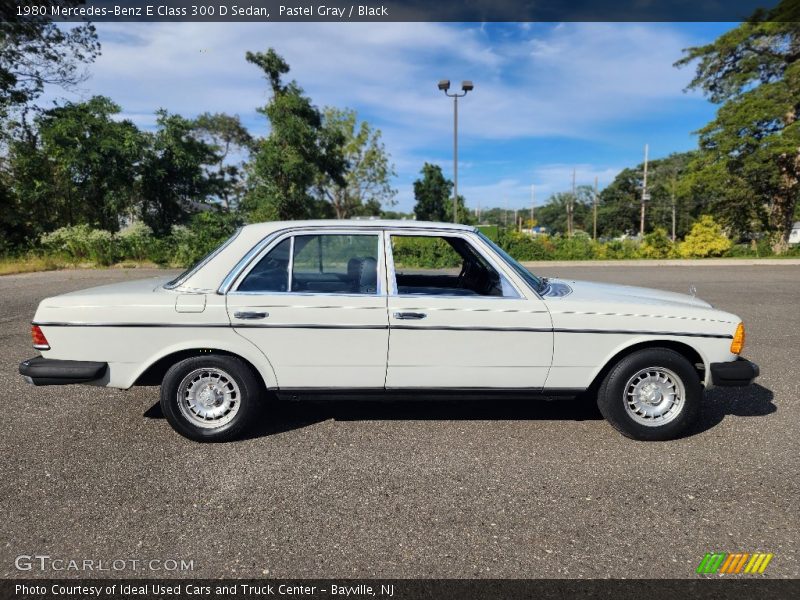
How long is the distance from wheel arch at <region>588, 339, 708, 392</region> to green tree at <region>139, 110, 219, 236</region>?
25708mm

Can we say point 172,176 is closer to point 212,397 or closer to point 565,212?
point 212,397

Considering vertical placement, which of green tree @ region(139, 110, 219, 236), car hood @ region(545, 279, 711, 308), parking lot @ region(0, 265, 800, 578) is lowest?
parking lot @ region(0, 265, 800, 578)

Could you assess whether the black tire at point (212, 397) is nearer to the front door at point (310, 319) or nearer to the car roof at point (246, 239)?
the front door at point (310, 319)

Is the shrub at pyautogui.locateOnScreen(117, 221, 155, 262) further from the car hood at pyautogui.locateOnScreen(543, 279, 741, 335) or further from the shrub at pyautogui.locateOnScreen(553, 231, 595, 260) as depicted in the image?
the car hood at pyautogui.locateOnScreen(543, 279, 741, 335)

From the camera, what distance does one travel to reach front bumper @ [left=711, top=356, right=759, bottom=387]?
11.5 ft

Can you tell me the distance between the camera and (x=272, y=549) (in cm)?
238

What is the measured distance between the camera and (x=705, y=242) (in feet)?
79.9

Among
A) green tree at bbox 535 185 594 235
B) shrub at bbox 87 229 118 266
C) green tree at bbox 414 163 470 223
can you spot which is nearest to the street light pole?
shrub at bbox 87 229 118 266

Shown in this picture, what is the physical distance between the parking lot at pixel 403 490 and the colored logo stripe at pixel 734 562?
5cm

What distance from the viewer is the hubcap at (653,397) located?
3.58 meters

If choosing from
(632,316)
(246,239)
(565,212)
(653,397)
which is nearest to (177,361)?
(246,239)

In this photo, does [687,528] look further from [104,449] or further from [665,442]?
[104,449]

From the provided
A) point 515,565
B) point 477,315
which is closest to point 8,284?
point 477,315

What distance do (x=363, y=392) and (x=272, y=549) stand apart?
1368 mm
